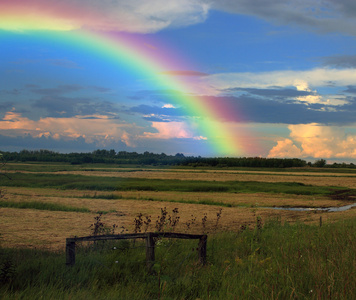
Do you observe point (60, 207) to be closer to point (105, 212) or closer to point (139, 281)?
point (105, 212)

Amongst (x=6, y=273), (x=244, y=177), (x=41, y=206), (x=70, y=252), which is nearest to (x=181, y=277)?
(x=70, y=252)

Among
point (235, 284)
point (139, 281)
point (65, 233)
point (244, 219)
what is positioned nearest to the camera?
point (235, 284)

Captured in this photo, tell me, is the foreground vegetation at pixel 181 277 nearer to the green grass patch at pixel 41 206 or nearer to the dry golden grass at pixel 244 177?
the green grass patch at pixel 41 206

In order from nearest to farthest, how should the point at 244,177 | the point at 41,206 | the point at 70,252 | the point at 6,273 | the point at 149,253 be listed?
the point at 6,273 → the point at 149,253 → the point at 70,252 → the point at 41,206 → the point at 244,177

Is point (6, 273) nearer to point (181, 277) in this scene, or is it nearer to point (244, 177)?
point (181, 277)

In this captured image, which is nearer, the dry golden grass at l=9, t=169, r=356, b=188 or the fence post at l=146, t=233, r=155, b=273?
the fence post at l=146, t=233, r=155, b=273

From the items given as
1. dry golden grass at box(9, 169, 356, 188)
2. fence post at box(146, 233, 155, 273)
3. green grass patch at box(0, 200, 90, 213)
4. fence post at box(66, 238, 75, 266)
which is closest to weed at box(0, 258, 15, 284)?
fence post at box(66, 238, 75, 266)

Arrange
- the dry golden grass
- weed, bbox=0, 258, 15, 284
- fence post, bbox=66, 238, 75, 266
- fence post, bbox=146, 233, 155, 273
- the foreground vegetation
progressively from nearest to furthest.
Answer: the foreground vegetation → weed, bbox=0, 258, 15, 284 → fence post, bbox=146, 233, 155, 273 → fence post, bbox=66, 238, 75, 266 → the dry golden grass

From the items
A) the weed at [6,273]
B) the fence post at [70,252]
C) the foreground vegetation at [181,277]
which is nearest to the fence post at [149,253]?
the foreground vegetation at [181,277]

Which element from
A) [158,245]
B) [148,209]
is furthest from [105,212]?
[158,245]

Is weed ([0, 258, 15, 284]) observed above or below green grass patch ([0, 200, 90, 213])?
above

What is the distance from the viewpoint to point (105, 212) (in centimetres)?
3322

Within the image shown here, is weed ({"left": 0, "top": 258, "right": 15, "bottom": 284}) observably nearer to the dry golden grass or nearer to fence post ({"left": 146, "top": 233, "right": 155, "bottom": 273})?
fence post ({"left": 146, "top": 233, "right": 155, "bottom": 273})

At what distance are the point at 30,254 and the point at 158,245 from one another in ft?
15.4
